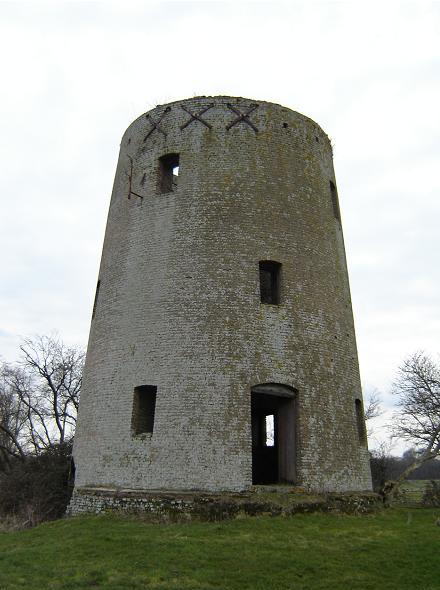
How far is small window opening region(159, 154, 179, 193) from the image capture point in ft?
49.6

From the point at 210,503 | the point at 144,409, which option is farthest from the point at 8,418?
the point at 210,503

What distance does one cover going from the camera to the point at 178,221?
13.9 m

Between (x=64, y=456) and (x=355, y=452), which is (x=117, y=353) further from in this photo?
(x=355, y=452)

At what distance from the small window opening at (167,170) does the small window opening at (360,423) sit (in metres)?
7.96

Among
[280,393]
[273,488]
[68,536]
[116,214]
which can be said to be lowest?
[68,536]

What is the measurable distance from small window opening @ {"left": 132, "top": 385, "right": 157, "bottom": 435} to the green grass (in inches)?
85.8

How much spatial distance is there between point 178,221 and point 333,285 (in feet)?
15.2

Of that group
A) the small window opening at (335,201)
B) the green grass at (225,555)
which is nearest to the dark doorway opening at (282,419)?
the green grass at (225,555)

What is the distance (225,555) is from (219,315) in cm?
565

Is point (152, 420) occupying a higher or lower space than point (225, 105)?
A: lower

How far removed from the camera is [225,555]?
852 cm

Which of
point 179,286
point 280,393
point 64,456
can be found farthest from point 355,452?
point 64,456

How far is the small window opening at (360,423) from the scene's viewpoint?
46.4 ft

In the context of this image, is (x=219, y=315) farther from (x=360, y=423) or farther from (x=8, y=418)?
(x=8, y=418)
